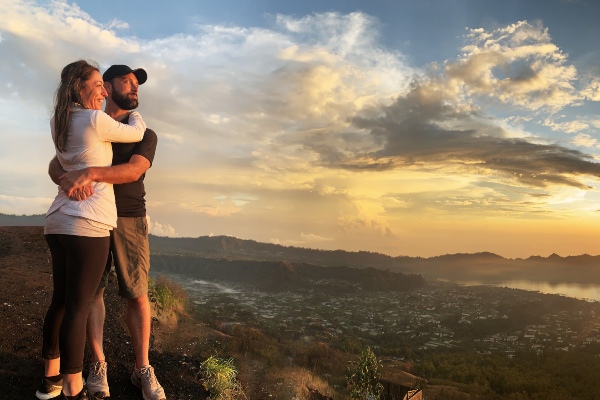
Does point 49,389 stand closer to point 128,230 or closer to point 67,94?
point 128,230

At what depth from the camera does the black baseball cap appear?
11.4 ft

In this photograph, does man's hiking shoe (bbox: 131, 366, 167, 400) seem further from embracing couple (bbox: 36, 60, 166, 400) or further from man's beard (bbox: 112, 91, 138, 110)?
man's beard (bbox: 112, 91, 138, 110)

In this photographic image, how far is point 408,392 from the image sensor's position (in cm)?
1208

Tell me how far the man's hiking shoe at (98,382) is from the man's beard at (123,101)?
2.26 metres

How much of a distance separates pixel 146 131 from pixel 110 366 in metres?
2.79

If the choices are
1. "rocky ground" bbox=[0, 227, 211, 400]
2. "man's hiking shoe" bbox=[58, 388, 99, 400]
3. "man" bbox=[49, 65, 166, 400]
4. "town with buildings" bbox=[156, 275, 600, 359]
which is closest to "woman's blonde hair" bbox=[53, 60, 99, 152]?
"man" bbox=[49, 65, 166, 400]

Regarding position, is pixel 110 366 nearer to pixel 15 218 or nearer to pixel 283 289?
pixel 283 289

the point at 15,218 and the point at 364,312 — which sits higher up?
the point at 15,218

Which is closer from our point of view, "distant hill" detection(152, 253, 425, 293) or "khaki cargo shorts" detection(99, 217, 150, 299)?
"khaki cargo shorts" detection(99, 217, 150, 299)

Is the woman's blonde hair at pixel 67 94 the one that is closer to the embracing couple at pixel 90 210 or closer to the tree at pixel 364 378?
the embracing couple at pixel 90 210

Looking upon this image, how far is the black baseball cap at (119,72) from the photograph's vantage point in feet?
11.4

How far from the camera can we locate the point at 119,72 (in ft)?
11.4

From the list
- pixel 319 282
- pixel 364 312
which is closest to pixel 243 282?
pixel 319 282

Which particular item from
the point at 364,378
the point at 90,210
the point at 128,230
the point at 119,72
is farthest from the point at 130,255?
the point at 364,378
